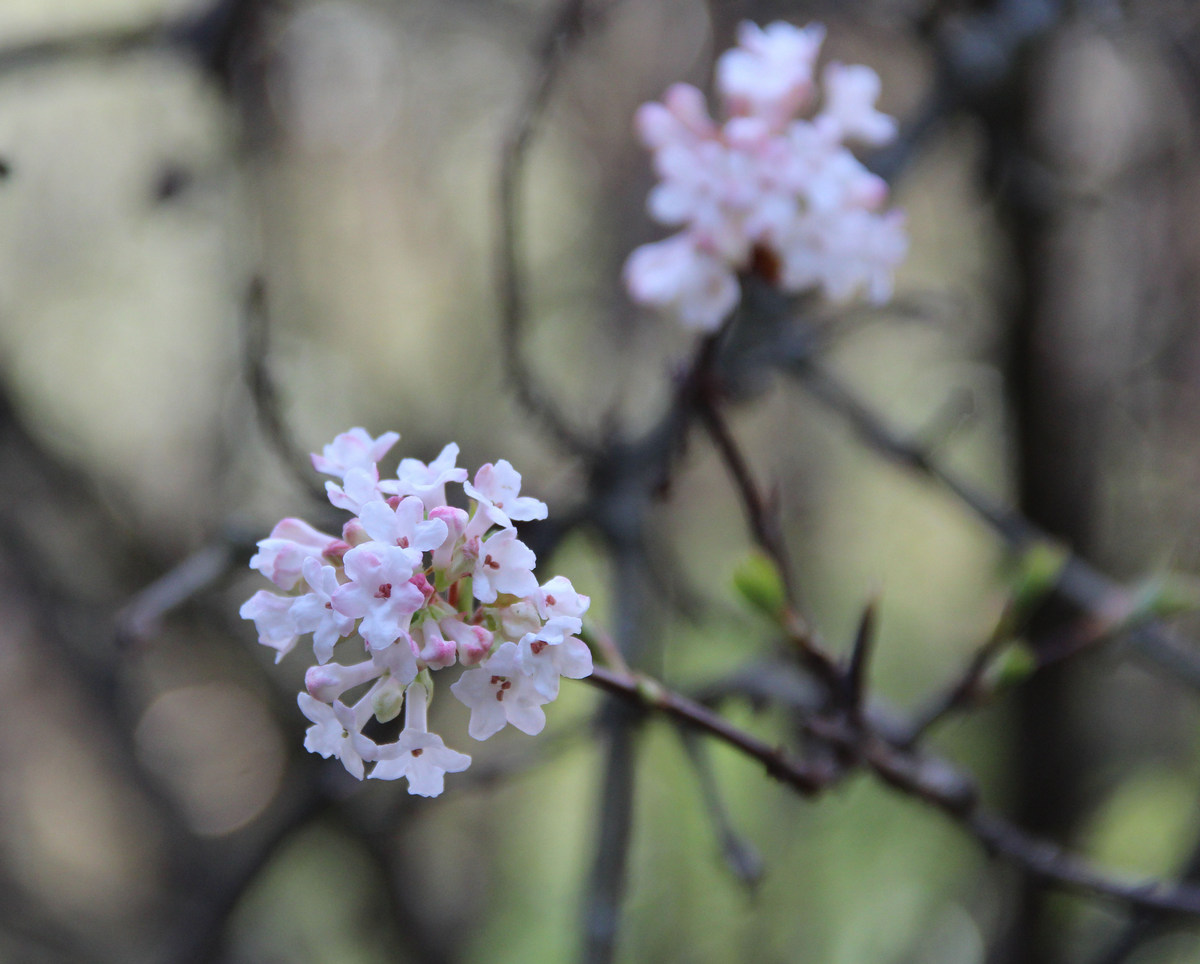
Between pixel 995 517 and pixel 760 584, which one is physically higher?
pixel 760 584

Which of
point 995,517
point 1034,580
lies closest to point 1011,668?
point 1034,580

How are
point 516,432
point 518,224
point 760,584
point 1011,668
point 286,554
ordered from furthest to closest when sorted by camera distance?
point 516,432 < point 518,224 < point 1011,668 < point 760,584 < point 286,554

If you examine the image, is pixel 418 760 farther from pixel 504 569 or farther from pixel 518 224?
pixel 518 224

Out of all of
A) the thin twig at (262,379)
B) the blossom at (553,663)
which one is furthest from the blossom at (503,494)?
the thin twig at (262,379)

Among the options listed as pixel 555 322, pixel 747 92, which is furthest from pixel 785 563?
pixel 555 322

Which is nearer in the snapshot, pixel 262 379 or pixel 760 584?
pixel 760 584

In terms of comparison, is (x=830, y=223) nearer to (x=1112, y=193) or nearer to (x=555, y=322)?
(x=1112, y=193)

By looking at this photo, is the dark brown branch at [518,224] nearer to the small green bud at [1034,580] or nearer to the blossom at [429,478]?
the blossom at [429,478]
